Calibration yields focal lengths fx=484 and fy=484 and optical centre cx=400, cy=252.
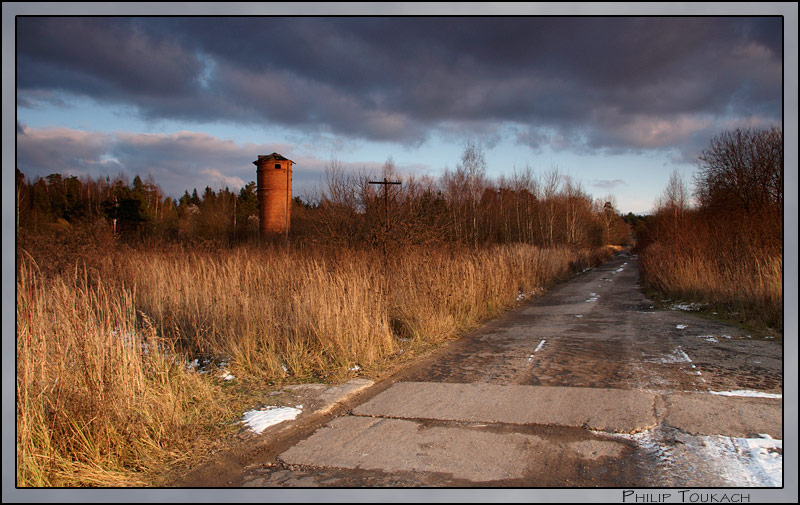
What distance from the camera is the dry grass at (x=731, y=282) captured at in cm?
Result: 1055

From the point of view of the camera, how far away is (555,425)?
4496 mm

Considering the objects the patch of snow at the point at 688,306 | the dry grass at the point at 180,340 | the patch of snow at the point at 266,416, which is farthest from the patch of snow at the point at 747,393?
the patch of snow at the point at 688,306

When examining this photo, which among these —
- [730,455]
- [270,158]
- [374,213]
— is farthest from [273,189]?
[730,455]

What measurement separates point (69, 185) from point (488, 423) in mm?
55713

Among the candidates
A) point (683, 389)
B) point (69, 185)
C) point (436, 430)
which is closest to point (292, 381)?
point (436, 430)

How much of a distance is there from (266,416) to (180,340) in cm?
377

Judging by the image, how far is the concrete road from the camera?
3.53 meters

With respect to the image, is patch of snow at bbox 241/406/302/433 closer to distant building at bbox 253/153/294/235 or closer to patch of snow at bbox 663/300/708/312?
patch of snow at bbox 663/300/708/312

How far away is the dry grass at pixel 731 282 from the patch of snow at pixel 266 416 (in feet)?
31.5

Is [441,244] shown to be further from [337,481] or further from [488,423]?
[337,481]

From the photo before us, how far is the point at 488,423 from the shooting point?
457 cm

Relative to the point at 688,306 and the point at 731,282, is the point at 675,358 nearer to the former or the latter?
the point at 731,282

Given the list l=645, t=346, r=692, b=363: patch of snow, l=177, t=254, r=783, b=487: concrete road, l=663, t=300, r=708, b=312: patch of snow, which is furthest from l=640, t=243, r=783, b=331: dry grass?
l=645, t=346, r=692, b=363: patch of snow

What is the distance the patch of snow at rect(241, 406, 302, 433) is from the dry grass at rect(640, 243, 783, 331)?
31.5 feet
